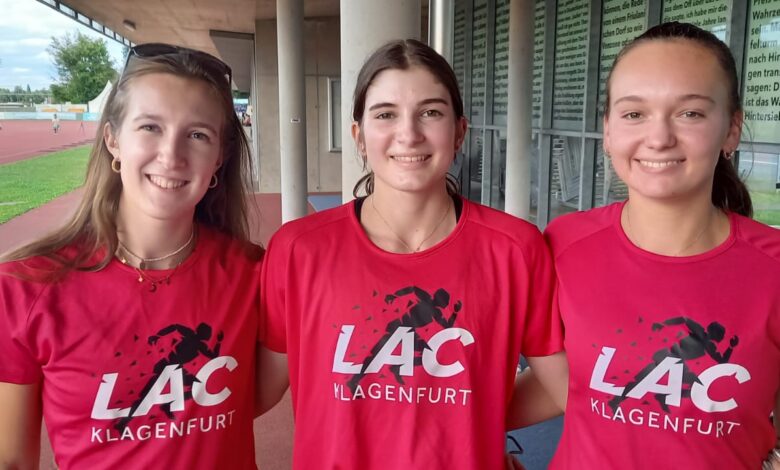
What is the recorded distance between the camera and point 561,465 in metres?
1.82

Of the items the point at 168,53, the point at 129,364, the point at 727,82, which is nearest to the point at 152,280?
the point at 129,364

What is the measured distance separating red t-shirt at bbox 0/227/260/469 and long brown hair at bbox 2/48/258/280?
0.16 ft

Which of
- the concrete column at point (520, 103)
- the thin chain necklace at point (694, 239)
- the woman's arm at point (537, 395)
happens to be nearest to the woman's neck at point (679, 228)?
the thin chain necklace at point (694, 239)

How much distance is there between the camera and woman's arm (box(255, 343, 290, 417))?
1954mm

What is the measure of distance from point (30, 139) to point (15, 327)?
25221 millimetres

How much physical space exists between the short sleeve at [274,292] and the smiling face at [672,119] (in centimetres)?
102

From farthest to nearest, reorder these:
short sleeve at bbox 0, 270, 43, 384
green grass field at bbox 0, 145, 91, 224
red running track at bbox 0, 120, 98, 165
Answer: red running track at bbox 0, 120, 98, 165 → green grass field at bbox 0, 145, 91, 224 → short sleeve at bbox 0, 270, 43, 384

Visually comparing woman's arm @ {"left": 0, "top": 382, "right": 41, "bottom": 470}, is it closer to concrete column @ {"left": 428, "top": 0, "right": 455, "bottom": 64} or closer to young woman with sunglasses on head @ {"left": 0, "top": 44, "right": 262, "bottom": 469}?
young woman with sunglasses on head @ {"left": 0, "top": 44, "right": 262, "bottom": 469}

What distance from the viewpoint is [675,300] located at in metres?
1.67

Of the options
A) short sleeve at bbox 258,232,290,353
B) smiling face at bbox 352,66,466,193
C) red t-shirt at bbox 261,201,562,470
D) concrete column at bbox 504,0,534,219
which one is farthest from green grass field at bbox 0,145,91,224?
smiling face at bbox 352,66,466,193

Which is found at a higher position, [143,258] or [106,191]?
[106,191]

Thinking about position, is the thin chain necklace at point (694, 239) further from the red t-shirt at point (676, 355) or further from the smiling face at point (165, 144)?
the smiling face at point (165, 144)

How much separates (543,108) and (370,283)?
818 centimetres

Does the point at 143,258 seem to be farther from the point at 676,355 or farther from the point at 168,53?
the point at 676,355
